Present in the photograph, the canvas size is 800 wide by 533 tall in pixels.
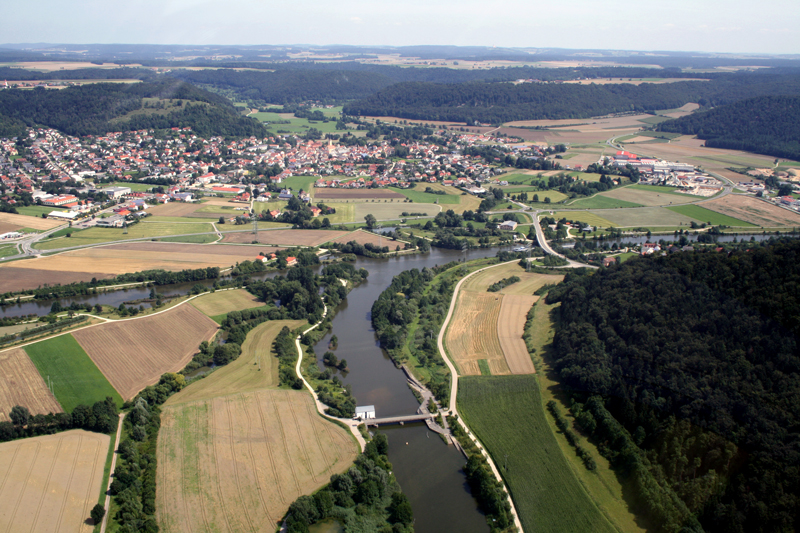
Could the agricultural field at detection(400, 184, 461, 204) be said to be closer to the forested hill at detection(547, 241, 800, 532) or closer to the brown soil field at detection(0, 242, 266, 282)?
the brown soil field at detection(0, 242, 266, 282)

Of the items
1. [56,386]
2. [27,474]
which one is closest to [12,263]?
[56,386]

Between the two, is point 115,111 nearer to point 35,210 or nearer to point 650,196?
point 35,210

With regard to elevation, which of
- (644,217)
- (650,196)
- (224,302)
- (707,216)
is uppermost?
(650,196)

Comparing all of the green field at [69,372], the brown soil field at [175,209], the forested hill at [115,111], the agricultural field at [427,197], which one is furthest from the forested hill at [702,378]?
the forested hill at [115,111]

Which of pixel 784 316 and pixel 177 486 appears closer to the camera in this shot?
pixel 177 486

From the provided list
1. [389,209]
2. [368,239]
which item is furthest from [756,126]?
[368,239]

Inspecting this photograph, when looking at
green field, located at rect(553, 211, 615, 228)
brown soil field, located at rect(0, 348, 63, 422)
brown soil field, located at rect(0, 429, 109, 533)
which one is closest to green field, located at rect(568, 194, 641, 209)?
green field, located at rect(553, 211, 615, 228)

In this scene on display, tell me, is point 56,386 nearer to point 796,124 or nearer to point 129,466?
point 129,466
